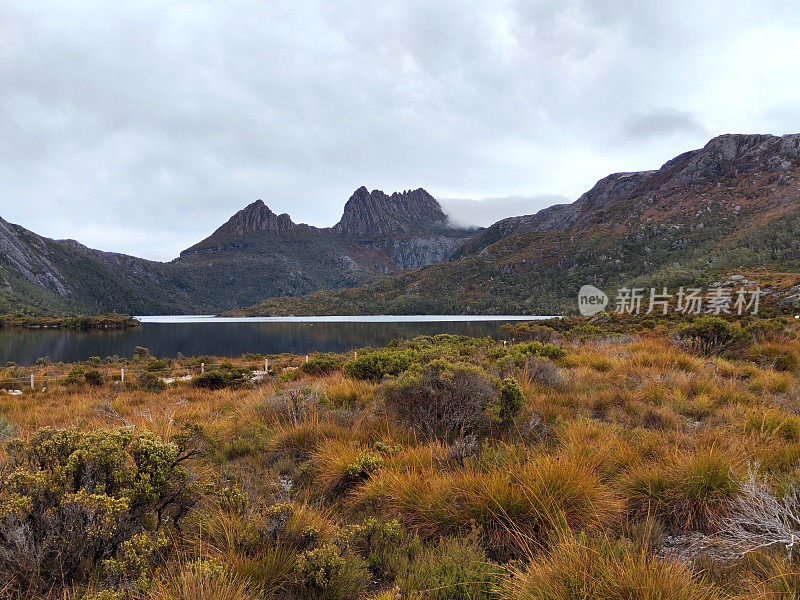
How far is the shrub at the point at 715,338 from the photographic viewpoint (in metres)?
10.6

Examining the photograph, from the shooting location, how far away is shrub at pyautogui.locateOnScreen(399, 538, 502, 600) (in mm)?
2104

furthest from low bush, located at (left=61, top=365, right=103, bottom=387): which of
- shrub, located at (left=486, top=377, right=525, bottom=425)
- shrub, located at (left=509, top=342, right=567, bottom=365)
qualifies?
shrub, located at (left=486, top=377, right=525, bottom=425)

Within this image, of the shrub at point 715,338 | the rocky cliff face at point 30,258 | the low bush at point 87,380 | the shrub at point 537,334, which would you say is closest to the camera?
the shrub at point 715,338

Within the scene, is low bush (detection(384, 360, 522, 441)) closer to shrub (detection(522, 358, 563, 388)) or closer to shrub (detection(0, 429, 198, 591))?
shrub (detection(522, 358, 563, 388))

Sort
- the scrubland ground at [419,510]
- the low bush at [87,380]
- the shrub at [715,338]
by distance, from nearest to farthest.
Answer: the scrubland ground at [419,510]
the shrub at [715,338]
the low bush at [87,380]

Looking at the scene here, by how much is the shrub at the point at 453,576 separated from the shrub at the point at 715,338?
1160 centimetres

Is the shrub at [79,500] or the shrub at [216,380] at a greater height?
the shrub at [79,500]

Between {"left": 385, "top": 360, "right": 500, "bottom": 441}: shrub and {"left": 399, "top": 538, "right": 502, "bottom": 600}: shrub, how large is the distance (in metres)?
2.19

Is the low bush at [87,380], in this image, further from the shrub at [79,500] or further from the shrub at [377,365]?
the shrub at [79,500]

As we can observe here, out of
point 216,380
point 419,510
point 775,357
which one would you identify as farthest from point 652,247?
point 419,510

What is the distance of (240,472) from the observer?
3.99m

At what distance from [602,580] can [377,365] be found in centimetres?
660

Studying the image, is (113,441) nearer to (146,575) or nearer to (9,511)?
(9,511)

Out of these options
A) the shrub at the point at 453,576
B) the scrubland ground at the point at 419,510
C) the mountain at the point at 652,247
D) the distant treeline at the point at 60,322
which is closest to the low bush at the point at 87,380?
the scrubland ground at the point at 419,510
